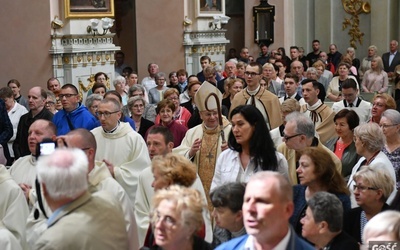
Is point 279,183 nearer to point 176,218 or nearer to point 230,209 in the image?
point 176,218

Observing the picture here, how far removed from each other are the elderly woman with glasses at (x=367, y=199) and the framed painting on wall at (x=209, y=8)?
1347 cm

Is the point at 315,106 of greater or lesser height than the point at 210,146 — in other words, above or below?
above

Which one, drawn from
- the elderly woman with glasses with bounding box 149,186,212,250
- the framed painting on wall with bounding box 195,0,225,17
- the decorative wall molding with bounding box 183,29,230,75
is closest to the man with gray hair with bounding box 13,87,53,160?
the elderly woman with glasses with bounding box 149,186,212,250

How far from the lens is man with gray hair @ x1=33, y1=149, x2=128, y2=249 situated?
428cm

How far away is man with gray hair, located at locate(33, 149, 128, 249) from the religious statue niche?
1799cm

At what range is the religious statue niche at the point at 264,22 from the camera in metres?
22.2

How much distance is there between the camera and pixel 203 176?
7820 mm

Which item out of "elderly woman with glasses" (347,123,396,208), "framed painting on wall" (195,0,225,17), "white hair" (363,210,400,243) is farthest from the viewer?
"framed painting on wall" (195,0,225,17)

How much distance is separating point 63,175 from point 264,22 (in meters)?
18.4

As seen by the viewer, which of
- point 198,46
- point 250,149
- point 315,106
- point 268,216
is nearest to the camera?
point 268,216

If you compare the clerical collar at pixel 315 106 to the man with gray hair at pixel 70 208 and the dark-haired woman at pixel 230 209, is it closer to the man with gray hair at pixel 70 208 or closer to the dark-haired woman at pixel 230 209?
the dark-haired woman at pixel 230 209

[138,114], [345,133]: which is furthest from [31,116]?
[345,133]

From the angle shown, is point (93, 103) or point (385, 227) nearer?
point (385, 227)

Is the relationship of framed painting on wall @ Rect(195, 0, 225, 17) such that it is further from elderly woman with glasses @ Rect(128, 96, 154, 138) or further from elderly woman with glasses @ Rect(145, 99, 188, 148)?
elderly woman with glasses @ Rect(145, 99, 188, 148)
